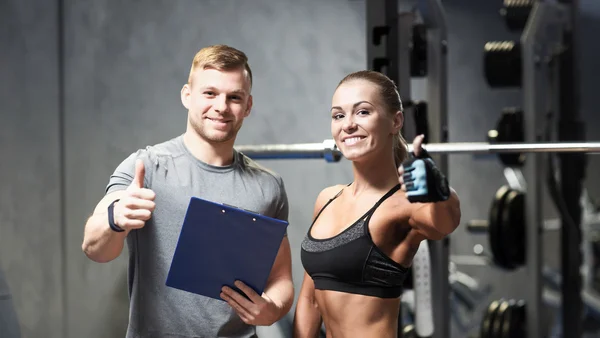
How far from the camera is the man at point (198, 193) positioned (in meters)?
1.63

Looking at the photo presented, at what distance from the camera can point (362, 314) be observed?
153 centimetres

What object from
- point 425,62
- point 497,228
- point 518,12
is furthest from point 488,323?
point 518,12

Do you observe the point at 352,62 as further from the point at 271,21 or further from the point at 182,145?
the point at 182,145

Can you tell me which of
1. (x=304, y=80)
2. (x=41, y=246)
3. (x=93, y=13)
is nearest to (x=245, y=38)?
(x=304, y=80)

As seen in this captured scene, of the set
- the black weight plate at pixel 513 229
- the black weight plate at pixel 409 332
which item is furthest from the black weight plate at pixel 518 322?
the black weight plate at pixel 409 332

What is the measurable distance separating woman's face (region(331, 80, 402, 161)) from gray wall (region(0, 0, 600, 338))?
991mm

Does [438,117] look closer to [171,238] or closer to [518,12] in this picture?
[171,238]

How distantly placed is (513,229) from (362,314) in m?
2.69

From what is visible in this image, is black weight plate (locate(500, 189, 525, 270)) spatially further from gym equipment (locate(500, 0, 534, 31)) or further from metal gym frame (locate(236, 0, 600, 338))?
gym equipment (locate(500, 0, 534, 31))

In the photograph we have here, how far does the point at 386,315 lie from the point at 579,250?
89.3 inches

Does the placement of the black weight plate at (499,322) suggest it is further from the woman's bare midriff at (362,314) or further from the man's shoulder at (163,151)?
the man's shoulder at (163,151)

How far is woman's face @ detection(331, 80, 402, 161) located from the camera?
1519mm

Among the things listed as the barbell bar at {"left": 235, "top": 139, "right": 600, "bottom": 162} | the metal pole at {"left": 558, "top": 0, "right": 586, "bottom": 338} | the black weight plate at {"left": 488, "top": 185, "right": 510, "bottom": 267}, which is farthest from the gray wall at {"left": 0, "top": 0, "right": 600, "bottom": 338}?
the black weight plate at {"left": 488, "top": 185, "right": 510, "bottom": 267}

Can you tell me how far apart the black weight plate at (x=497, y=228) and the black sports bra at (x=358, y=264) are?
254 cm
